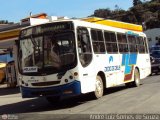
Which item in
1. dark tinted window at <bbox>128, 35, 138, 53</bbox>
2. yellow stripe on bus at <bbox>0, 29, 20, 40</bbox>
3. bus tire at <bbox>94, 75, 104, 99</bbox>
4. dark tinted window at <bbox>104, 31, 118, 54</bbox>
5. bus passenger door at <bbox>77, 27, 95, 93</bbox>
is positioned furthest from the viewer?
yellow stripe on bus at <bbox>0, 29, 20, 40</bbox>

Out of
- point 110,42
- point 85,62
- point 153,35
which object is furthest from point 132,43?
point 153,35

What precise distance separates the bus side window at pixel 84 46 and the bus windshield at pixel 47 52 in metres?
0.41

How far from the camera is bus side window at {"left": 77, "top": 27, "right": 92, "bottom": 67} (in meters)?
15.0

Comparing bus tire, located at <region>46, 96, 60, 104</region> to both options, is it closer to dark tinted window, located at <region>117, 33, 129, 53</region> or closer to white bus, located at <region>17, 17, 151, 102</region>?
white bus, located at <region>17, 17, 151, 102</region>

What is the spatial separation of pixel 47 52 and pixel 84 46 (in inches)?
53.7

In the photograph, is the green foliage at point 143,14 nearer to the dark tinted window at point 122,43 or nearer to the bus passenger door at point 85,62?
the dark tinted window at point 122,43

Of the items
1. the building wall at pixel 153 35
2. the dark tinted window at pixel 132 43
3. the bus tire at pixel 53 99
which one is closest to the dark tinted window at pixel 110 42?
the dark tinted window at pixel 132 43

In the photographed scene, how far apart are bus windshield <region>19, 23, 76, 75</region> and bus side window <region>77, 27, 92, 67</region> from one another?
1.35ft

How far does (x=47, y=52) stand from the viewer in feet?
49.1

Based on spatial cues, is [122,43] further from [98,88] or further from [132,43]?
[98,88]

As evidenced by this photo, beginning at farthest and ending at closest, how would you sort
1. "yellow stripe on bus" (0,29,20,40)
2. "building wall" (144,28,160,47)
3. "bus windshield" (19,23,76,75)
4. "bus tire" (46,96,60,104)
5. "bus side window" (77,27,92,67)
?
"building wall" (144,28,160,47), "yellow stripe on bus" (0,29,20,40), "bus tire" (46,96,60,104), "bus side window" (77,27,92,67), "bus windshield" (19,23,76,75)

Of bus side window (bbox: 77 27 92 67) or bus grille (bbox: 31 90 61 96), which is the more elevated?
bus side window (bbox: 77 27 92 67)

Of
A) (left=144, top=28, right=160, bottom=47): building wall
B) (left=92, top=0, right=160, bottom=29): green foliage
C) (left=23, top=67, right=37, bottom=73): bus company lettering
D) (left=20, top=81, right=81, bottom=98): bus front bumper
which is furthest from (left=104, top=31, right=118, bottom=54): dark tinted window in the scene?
(left=92, top=0, right=160, bottom=29): green foliage

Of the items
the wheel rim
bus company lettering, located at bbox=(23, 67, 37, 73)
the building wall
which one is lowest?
the wheel rim
